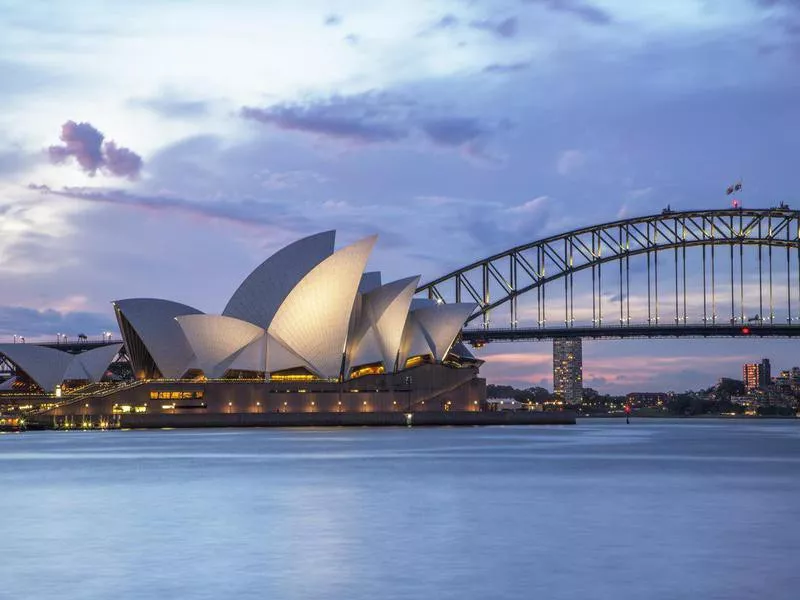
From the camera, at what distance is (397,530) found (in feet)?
82.0

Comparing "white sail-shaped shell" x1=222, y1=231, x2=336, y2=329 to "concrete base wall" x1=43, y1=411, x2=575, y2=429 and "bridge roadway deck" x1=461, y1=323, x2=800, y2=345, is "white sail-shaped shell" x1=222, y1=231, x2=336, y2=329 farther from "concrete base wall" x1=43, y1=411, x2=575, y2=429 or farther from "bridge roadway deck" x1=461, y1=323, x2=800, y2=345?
"bridge roadway deck" x1=461, y1=323, x2=800, y2=345

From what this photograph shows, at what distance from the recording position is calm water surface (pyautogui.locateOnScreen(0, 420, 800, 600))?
18.2 metres

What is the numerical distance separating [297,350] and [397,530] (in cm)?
7280

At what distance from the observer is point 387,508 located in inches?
1157

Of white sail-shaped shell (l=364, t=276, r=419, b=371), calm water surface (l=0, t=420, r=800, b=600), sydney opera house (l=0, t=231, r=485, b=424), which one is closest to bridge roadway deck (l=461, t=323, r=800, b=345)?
sydney opera house (l=0, t=231, r=485, b=424)

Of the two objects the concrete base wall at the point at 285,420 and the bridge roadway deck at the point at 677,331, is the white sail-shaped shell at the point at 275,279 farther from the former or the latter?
the bridge roadway deck at the point at 677,331

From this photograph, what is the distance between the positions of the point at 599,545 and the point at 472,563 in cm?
317

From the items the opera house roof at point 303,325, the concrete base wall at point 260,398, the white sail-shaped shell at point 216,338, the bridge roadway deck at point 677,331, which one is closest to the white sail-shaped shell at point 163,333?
the opera house roof at point 303,325

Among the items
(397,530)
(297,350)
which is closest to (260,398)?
(297,350)

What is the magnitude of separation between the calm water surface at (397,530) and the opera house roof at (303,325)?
44059 mm

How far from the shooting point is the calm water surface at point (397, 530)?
59.9 feet

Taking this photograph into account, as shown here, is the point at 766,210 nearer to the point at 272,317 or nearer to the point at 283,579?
the point at 272,317

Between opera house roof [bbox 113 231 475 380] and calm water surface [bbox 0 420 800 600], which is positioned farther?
opera house roof [bbox 113 231 475 380]

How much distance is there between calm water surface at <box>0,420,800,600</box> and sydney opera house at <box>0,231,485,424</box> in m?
45.1
